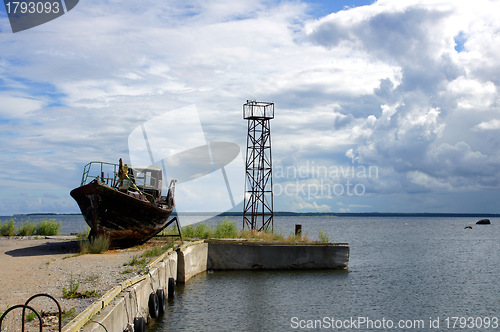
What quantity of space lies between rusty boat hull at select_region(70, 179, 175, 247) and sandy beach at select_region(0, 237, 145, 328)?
1.62 m

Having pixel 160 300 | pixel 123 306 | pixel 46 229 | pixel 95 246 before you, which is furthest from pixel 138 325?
pixel 46 229

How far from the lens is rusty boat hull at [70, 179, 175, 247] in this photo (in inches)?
825

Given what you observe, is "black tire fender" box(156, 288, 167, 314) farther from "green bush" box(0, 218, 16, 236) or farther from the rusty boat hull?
"green bush" box(0, 218, 16, 236)

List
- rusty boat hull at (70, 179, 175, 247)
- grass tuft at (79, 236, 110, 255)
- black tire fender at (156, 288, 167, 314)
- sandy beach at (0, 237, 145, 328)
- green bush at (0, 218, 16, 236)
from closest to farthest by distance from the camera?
sandy beach at (0, 237, 145, 328) → black tire fender at (156, 288, 167, 314) → grass tuft at (79, 236, 110, 255) → rusty boat hull at (70, 179, 175, 247) → green bush at (0, 218, 16, 236)

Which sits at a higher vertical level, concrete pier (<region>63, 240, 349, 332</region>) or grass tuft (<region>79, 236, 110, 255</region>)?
grass tuft (<region>79, 236, 110, 255</region>)

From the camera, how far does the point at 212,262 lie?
2522 centimetres

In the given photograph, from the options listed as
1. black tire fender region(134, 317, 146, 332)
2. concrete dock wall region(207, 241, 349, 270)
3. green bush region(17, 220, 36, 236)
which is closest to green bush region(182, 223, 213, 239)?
concrete dock wall region(207, 241, 349, 270)

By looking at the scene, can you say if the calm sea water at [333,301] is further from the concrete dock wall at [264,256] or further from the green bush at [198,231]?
the green bush at [198,231]

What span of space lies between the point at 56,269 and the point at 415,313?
12.6 m

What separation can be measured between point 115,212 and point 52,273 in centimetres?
740

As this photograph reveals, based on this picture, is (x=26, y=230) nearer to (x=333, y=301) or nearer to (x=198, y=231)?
(x=198, y=231)

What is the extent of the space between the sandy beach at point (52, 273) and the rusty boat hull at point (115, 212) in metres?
1.62

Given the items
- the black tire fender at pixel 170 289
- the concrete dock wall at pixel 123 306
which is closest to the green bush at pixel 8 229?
the black tire fender at pixel 170 289

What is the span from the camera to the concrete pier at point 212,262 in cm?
1191
